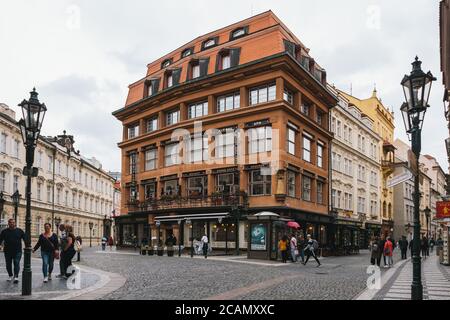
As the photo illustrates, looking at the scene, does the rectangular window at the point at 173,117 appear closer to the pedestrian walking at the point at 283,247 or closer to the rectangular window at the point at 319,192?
the rectangular window at the point at 319,192

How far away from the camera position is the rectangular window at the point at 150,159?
45.4 m

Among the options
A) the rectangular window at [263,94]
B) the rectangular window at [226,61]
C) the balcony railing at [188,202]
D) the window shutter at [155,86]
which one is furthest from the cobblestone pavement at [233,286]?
the window shutter at [155,86]

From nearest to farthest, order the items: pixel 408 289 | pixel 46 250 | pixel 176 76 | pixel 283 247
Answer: pixel 408 289
pixel 46 250
pixel 283 247
pixel 176 76

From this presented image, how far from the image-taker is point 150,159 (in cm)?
4606

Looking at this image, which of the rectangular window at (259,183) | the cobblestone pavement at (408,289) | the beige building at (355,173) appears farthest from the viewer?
the beige building at (355,173)

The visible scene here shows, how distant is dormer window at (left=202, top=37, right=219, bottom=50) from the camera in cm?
4184

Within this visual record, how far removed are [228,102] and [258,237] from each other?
13446mm

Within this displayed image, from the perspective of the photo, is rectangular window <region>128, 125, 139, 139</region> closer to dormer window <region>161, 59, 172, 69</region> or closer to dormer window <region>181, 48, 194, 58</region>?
dormer window <region>161, 59, 172, 69</region>

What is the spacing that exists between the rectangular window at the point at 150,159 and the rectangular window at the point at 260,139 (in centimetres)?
1197

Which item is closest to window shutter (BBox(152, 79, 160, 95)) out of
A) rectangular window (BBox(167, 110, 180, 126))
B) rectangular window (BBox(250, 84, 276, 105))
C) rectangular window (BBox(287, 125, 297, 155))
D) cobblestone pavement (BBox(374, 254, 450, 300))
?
rectangular window (BBox(167, 110, 180, 126))

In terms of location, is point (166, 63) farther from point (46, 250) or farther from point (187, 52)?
point (46, 250)

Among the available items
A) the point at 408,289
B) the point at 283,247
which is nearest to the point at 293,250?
the point at 283,247

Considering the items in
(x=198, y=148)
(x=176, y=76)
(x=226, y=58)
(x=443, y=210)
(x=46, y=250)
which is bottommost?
(x=46, y=250)
